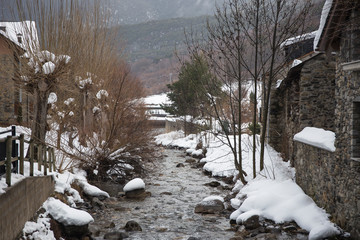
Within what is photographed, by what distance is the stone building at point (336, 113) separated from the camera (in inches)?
303

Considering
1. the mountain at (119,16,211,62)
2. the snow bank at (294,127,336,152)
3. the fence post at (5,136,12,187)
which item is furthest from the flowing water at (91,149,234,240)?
the mountain at (119,16,211,62)

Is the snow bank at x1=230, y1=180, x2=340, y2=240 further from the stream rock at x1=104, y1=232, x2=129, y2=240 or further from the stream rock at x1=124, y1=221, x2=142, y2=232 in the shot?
the stream rock at x1=104, y1=232, x2=129, y2=240

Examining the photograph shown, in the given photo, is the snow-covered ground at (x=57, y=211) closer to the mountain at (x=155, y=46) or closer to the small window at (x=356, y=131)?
the small window at (x=356, y=131)

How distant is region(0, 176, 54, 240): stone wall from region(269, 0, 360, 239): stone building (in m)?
5.94

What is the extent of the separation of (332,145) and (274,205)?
91.4 inches

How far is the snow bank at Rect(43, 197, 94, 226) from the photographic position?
8.65 m

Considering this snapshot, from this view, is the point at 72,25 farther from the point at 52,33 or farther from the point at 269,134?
the point at 269,134

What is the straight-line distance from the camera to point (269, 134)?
730 inches

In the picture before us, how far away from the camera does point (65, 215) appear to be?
8.71m

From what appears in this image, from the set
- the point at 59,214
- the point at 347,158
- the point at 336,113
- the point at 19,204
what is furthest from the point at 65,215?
the point at 336,113

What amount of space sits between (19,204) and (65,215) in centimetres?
194

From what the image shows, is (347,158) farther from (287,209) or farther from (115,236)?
(115,236)

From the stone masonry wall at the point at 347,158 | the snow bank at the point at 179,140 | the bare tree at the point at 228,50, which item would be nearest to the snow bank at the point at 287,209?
the stone masonry wall at the point at 347,158

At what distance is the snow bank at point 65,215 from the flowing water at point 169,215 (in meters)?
0.65
